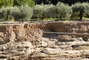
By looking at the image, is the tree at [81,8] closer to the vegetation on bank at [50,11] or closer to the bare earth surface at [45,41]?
the vegetation on bank at [50,11]

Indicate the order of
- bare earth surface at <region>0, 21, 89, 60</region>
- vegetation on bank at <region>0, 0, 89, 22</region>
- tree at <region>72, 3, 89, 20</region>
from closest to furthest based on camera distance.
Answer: bare earth surface at <region>0, 21, 89, 60</region> < vegetation on bank at <region>0, 0, 89, 22</region> < tree at <region>72, 3, 89, 20</region>

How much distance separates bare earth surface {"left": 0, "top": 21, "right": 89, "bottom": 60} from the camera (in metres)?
9.26

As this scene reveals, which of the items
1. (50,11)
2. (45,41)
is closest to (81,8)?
(50,11)

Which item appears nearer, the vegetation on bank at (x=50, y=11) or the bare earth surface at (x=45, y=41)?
the bare earth surface at (x=45, y=41)

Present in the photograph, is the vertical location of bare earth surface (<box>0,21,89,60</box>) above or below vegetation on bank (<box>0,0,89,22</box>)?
below

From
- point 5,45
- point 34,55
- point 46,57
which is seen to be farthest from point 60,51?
point 5,45

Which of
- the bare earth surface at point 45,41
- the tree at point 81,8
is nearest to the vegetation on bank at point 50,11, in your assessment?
the tree at point 81,8

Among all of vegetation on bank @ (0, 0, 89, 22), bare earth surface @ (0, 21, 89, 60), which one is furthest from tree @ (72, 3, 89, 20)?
bare earth surface @ (0, 21, 89, 60)

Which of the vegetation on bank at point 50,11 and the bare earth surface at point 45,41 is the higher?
the vegetation on bank at point 50,11

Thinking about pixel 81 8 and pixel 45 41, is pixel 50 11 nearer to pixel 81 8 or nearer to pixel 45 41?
pixel 81 8

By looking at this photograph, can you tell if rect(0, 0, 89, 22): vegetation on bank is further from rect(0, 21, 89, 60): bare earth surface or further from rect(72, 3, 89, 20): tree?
rect(0, 21, 89, 60): bare earth surface

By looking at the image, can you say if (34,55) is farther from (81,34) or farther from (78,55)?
(81,34)

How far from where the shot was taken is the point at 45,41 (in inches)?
439

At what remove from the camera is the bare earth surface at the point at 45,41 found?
9259mm
